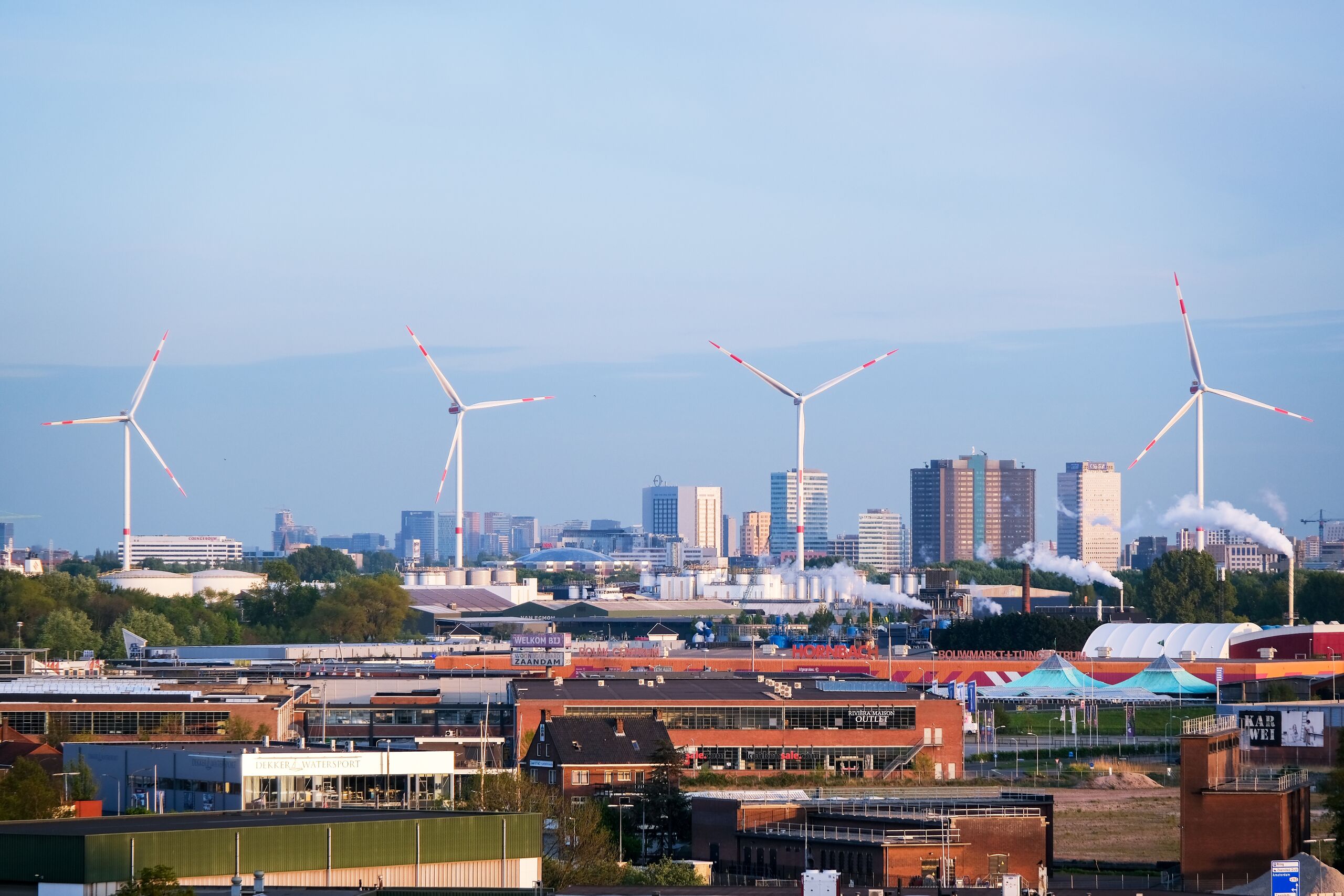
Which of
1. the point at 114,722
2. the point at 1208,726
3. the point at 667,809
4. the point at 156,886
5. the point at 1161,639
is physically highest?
the point at 156,886

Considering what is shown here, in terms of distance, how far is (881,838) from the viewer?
197ft

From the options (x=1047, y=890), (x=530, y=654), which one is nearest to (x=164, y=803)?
(x=1047, y=890)

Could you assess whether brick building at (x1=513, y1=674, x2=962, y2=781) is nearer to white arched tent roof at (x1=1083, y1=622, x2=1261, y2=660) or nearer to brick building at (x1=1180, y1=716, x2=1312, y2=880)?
brick building at (x1=1180, y1=716, x2=1312, y2=880)

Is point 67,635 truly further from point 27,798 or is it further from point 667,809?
point 27,798

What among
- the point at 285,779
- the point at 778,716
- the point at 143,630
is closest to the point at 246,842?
the point at 285,779

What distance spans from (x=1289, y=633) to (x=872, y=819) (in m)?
89.8

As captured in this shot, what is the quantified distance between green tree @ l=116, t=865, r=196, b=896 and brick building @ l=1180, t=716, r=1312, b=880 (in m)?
36.0

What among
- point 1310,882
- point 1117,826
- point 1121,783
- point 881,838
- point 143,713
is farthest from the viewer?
point 1121,783

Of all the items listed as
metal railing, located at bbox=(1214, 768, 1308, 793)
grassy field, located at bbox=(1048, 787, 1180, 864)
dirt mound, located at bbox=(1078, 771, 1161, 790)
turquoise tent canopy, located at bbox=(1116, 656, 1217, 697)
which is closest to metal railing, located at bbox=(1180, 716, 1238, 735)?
metal railing, located at bbox=(1214, 768, 1308, 793)

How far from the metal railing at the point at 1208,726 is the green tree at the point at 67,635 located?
10015cm

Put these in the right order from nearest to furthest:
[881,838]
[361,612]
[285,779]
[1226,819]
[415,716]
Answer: [285,779], [881,838], [1226,819], [415,716], [361,612]

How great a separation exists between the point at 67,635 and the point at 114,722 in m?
72.5

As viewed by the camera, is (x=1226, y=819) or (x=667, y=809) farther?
(x=667, y=809)

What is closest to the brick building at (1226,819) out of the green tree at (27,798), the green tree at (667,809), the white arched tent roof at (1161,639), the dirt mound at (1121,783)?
the green tree at (667,809)
